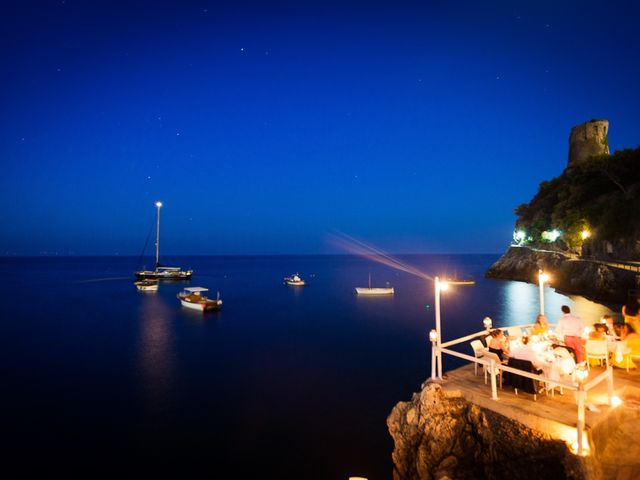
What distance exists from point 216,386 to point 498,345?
13949mm

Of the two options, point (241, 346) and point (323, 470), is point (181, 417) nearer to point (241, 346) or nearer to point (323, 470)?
point (323, 470)

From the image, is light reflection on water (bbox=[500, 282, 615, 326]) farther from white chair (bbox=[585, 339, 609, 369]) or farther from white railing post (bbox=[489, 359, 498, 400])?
white railing post (bbox=[489, 359, 498, 400])

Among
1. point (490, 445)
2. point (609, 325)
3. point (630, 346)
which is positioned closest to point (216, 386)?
point (490, 445)

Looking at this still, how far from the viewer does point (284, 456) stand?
37.4ft

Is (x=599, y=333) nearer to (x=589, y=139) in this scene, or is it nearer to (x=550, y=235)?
(x=550, y=235)

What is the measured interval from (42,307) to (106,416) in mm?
37024

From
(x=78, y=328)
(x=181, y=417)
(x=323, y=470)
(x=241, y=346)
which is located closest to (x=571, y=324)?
(x=323, y=470)

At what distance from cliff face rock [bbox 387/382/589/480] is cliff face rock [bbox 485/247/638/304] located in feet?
103

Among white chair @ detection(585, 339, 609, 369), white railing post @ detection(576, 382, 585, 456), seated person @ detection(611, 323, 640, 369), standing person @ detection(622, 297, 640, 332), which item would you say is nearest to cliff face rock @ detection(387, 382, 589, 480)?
white railing post @ detection(576, 382, 585, 456)

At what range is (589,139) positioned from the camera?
2462 inches

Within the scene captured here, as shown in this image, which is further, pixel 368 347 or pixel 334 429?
pixel 368 347

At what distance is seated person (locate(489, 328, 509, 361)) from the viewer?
27.1 feet

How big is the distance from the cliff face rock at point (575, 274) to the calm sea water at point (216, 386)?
2.65 metres

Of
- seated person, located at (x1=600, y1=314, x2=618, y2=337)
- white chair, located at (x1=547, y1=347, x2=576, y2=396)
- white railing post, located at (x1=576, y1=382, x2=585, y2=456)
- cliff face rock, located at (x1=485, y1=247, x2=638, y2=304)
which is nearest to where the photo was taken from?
white railing post, located at (x1=576, y1=382, x2=585, y2=456)
